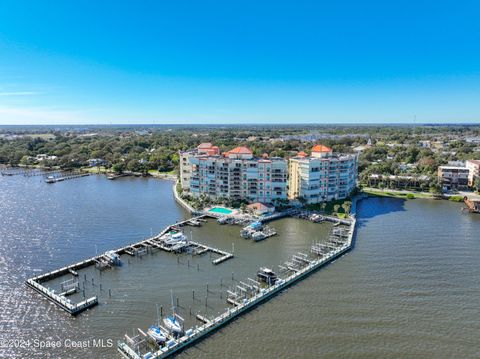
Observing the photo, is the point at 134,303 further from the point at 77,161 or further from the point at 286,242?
the point at 77,161

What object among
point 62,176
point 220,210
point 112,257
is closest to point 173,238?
point 112,257

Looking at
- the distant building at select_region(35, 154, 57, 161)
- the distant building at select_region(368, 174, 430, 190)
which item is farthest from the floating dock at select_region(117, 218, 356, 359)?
the distant building at select_region(35, 154, 57, 161)

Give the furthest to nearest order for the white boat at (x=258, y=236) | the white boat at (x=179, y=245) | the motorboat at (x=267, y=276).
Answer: the white boat at (x=258, y=236) < the white boat at (x=179, y=245) < the motorboat at (x=267, y=276)

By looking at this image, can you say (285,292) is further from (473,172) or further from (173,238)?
(473,172)

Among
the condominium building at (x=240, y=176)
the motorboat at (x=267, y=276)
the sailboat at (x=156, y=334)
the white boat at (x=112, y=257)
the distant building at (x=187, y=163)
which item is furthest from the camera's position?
the distant building at (x=187, y=163)

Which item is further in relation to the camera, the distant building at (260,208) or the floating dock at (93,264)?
the distant building at (260,208)

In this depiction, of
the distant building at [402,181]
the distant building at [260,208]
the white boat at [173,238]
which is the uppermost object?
the distant building at [402,181]

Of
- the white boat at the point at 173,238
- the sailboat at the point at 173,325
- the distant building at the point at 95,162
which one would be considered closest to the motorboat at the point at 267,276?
the sailboat at the point at 173,325

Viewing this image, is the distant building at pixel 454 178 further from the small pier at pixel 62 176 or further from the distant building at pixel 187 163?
the small pier at pixel 62 176
